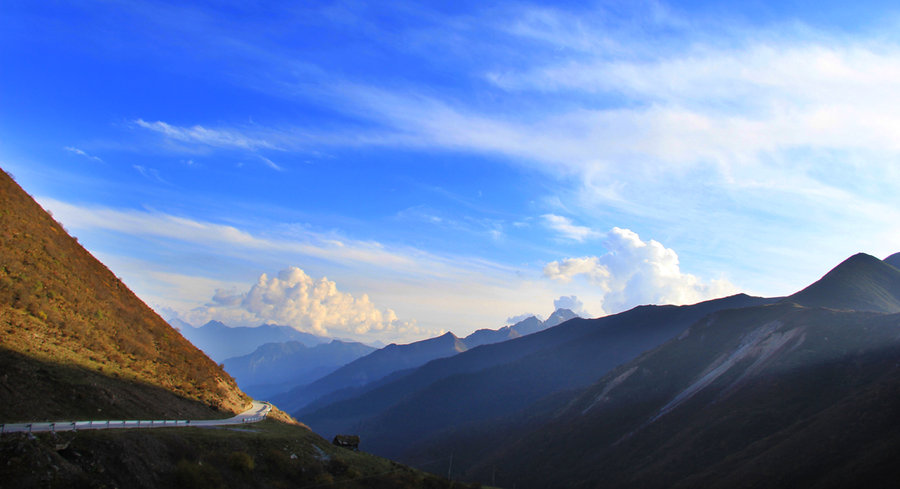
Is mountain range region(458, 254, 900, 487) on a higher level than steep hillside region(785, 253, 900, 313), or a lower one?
lower

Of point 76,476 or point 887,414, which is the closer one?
point 76,476

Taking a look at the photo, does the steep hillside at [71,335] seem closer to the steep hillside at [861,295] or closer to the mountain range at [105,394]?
the mountain range at [105,394]

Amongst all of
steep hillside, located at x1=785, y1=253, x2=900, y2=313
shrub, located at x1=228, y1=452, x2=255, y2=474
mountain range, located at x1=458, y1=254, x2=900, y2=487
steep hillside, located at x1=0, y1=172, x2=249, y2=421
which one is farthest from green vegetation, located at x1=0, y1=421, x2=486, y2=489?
steep hillside, located at x1=785, y1=253, x2=900, y2=313

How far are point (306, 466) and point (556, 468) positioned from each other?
132497 mm

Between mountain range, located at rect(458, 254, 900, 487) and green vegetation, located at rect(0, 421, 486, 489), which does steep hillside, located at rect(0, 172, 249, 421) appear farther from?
mountain range, located at rect(458, 254, 900, 487)

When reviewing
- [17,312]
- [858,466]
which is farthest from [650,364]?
[17,312]

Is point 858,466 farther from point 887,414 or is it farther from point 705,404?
point 705,404

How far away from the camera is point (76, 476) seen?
1163 inches

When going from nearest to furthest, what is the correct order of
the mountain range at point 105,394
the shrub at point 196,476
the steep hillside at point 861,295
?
1. the mountain range at point 105,394
2. the shrub at point 196,476
3. the steep hillside at point 861,295

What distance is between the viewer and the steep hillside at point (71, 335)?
4341 centimetres

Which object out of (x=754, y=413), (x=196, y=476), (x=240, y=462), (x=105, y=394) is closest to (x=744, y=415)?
(x=754, y=413)

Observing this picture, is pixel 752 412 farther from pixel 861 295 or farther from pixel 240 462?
pixel 240 462

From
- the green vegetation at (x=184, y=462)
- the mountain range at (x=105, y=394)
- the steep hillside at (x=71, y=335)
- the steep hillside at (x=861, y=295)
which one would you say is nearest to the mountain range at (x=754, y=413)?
the steep hillside at (x=861, y=295)

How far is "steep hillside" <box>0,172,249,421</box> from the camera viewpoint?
43.4 metres
